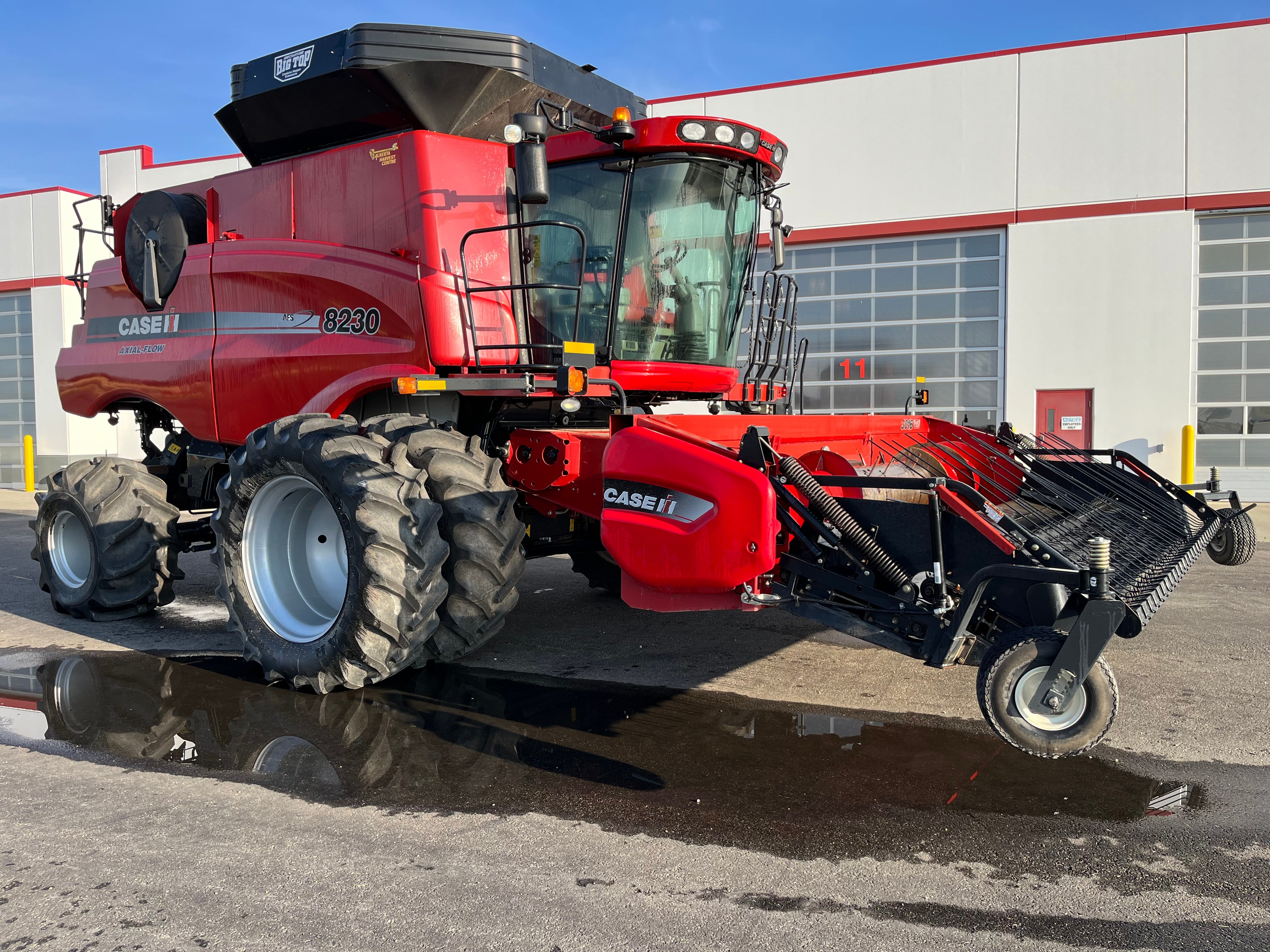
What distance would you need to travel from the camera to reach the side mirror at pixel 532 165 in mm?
4379

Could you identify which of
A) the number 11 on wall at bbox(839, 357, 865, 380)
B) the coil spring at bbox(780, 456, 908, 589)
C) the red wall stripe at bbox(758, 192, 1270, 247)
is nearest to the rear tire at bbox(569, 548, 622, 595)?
the coil spring at bbox(780, 456, 908, 589)

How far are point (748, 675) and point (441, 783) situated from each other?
190 centimetres

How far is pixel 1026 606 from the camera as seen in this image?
130 inches

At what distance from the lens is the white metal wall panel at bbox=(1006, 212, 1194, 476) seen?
14000 mm

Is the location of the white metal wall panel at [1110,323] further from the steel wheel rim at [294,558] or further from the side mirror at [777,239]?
the steel wheel rim at [294,558]

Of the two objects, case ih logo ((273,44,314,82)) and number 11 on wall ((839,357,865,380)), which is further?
number 11 on wall ((839,357,865,380))

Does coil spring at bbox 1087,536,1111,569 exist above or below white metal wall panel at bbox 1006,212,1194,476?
below

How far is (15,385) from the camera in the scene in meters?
20.5

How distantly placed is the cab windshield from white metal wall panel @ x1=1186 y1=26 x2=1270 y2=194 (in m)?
11.7

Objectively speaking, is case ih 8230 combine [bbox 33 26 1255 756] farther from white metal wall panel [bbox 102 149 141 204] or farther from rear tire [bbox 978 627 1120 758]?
white metal wall panel [bbox 102 149 141 204]

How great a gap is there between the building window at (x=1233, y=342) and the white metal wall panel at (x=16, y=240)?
2198cm

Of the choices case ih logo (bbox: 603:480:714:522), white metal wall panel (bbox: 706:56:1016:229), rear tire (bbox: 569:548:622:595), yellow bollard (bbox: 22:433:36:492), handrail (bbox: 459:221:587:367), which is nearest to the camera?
case ih logo (bbox: 603:480:714:522)

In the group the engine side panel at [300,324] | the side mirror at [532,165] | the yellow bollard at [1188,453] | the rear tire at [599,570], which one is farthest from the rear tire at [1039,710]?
the yellow bollard at [1188,453]

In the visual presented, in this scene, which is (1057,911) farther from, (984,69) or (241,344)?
(984,69)
